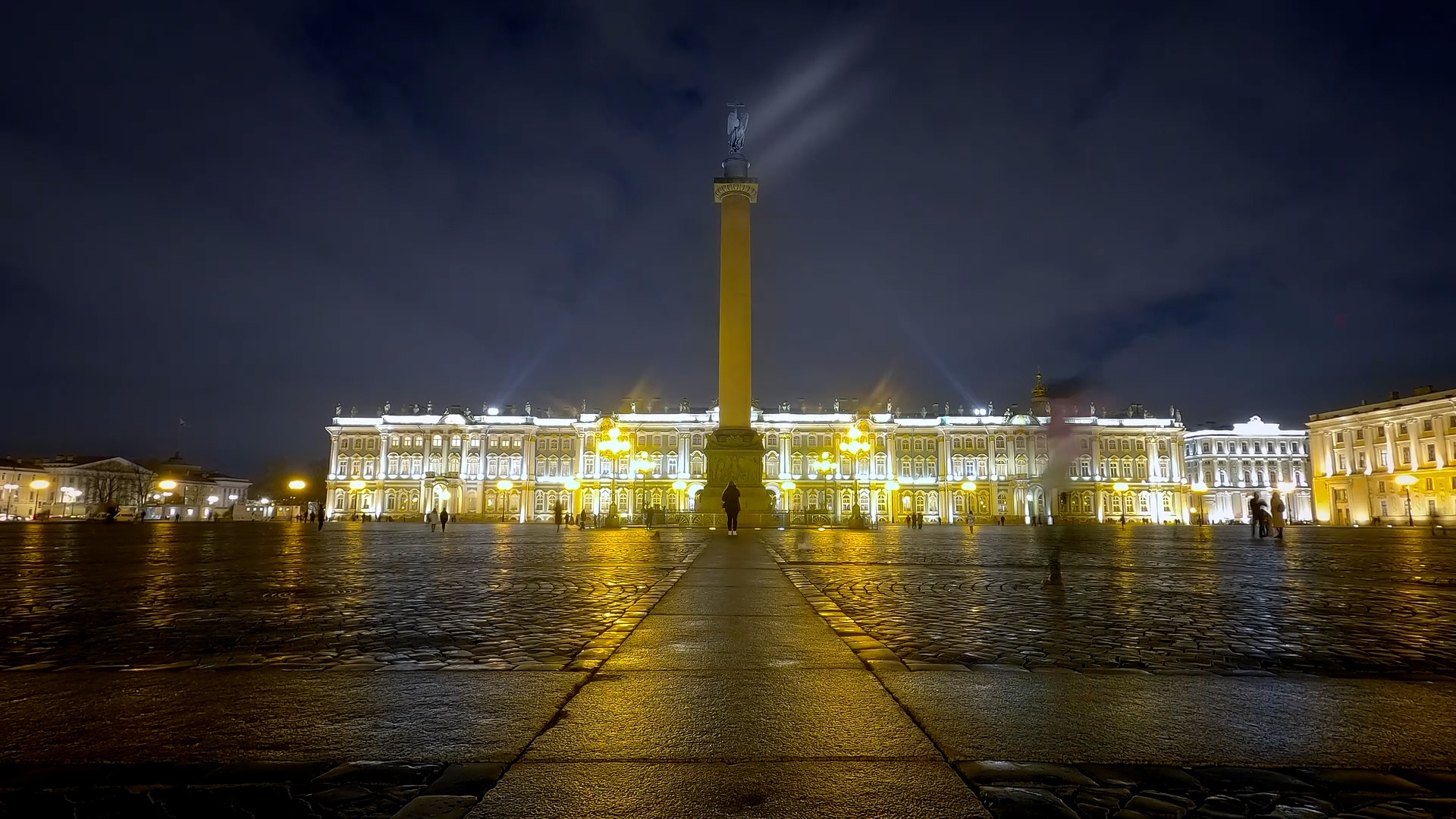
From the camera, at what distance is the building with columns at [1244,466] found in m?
85.4

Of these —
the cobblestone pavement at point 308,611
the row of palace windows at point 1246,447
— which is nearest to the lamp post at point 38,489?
the cobblestone pavement at point 308,611

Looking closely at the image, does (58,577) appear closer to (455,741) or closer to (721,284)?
(455,741)

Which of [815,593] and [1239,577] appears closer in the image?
[815,593]

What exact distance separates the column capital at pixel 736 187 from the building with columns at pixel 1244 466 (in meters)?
68.3

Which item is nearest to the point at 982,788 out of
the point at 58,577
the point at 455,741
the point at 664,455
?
the point at 455,741

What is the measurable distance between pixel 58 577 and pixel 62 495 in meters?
91.4

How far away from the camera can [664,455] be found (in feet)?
261

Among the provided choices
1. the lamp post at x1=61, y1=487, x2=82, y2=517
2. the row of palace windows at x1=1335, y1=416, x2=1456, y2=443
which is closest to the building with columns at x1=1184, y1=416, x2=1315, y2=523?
the row of palace windows at x1=1335, y1=416, x2=1456, y2=443

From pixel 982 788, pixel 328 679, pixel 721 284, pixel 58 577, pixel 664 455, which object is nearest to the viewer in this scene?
pixel 982 788

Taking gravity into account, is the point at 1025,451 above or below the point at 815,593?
above

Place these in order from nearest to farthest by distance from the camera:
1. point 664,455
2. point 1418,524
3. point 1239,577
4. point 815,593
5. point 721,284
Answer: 1. point 815,593
2. point 1239,577
3. point 721,284
4. point 1418,524
5. point 664,455

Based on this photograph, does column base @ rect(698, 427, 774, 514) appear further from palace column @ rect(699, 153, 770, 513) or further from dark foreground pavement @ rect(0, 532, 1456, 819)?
dark foreground pavement @ rect(0, 532, 1456, 819)

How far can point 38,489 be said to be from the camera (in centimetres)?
7338

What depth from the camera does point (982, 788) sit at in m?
2.01
